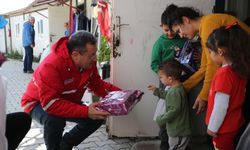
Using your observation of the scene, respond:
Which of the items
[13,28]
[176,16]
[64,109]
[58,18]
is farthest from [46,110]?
[13,28]

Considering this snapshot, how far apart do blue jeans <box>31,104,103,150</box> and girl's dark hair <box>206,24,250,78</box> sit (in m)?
1.49

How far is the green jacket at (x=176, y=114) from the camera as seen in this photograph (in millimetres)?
2984

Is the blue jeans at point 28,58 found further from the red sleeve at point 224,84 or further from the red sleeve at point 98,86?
the red sleeve at point 224,84

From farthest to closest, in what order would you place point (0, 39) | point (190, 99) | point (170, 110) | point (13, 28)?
point (0, 39) < point (13, 28) < point (190, 99) < point (170, 110)

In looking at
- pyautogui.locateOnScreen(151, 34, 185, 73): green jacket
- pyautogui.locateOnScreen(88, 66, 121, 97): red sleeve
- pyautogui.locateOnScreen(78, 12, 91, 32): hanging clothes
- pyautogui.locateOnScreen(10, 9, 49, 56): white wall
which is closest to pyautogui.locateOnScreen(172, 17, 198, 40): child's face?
pyautogui.locateOnScreen(151, 34, 185, 73): green jacket

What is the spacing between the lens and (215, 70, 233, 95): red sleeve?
221 centimetres

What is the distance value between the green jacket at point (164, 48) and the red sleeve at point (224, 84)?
1.23 m

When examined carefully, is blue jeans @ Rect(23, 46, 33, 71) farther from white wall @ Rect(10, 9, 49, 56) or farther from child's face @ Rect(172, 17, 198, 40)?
child's face @ Rect(172, 17, 198, 40)

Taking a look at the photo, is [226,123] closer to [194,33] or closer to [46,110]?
[194,33]

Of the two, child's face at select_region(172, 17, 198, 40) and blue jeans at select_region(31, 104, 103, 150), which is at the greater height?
child's face at select_region(172, 17, 198, 40)

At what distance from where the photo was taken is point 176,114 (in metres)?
3.01

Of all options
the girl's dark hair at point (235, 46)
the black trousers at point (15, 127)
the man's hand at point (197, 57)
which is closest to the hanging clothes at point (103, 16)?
the man's hand at point (197, 57)

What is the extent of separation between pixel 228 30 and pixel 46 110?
5.46 ft

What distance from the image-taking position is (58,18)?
35.9ft
